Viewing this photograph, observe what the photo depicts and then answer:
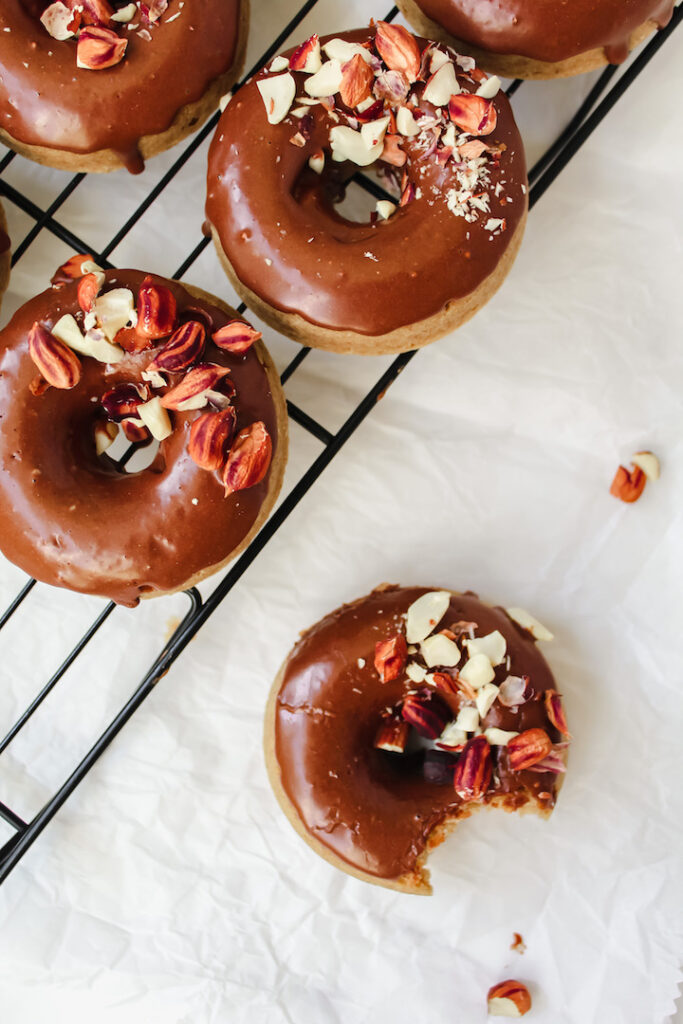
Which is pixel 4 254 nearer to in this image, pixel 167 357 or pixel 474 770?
pixel 167 357

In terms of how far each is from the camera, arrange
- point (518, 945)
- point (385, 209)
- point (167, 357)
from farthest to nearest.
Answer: point (518, 945)
point (385, 209)
point (167, 357)

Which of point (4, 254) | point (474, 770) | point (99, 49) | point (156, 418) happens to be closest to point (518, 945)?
point (474, 770)

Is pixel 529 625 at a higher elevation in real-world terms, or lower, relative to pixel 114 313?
lower

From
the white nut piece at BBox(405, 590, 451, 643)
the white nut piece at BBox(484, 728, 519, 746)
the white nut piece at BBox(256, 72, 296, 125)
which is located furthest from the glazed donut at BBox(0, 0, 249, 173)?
the white nut piece at BBox(484, 728, 519, 746)

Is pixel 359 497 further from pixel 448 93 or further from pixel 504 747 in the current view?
pixel 448 93

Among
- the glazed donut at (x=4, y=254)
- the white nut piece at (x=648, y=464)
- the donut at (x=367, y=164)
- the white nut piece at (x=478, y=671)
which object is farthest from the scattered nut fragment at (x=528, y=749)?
the glazed donut at (x=4, y=254)

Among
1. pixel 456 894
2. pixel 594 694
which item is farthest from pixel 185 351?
pixel 456 894
